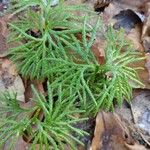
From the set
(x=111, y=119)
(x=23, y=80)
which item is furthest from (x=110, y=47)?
(x=23, y=80)

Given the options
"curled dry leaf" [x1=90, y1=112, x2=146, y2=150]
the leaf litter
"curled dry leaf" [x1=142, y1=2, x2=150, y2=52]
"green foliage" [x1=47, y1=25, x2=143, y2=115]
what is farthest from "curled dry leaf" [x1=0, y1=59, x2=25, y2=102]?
"curled dry leaf" [x1=142, y1=2, x2=150, y2=52]

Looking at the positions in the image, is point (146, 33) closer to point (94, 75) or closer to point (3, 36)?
point (94, 75)

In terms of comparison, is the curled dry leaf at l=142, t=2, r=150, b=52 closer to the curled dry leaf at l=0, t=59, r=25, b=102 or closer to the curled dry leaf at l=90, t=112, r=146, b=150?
the curled dry leaf at l=90, t=112, r=146, b=150

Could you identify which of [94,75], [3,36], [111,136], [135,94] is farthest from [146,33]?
[3,36]

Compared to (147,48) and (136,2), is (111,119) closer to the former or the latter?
(147,48)

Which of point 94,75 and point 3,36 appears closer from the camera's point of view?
point 94,75

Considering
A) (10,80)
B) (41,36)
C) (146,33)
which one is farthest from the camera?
(146,33)

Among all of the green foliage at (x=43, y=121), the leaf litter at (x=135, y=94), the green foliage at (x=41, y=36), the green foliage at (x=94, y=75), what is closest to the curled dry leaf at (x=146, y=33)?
the leaf litter at (x=135, y=94)
